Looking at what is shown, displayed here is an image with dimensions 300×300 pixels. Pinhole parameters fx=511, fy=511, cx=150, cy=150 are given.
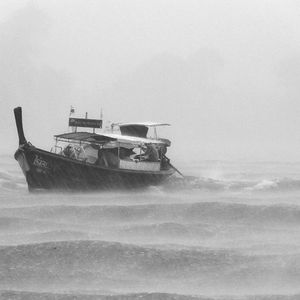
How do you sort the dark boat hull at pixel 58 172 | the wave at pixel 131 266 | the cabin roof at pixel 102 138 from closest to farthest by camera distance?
the wave at pixel 131 266 < the dark boat hull at pixel 58 172 < the cabin roof at pixel 102 138

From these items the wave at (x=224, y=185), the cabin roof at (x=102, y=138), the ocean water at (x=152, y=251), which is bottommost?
the wave at (x=224, y=185)

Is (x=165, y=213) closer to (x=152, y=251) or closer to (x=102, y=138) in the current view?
(x=152, y=251)

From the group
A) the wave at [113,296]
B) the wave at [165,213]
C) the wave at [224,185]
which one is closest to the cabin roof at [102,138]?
the wave at [224,185]

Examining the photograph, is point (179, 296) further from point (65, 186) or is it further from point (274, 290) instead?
point (65, 186)

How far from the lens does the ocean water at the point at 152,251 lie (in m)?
9.34

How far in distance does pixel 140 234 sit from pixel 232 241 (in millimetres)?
2407

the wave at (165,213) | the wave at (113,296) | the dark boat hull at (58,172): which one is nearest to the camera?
the wave at (113,296)

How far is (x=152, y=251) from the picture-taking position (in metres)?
11.2

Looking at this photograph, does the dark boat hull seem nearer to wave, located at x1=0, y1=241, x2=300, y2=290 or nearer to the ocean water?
the ocean water

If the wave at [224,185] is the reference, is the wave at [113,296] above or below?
above

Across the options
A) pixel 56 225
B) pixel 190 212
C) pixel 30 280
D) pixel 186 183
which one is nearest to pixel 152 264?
pixel 30 280

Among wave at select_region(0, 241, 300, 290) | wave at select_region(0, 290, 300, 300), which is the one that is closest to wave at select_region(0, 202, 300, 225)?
wave at select_region(0, 241, 300, 290)

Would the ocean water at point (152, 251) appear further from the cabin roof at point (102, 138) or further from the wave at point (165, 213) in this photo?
the cabin roof at point (102, 138)

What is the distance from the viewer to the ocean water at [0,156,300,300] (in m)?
9.34
